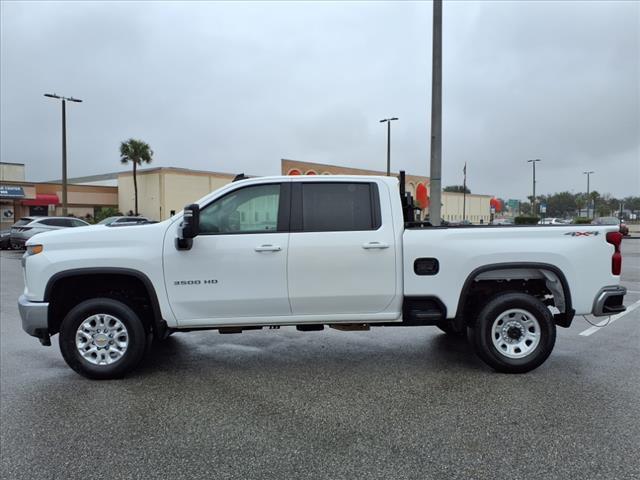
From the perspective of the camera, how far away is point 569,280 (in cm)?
498

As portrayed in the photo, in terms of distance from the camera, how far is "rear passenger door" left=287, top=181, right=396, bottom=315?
15.9 ft

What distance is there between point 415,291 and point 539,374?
1525mm

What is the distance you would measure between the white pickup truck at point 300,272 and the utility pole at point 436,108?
16.7 ft

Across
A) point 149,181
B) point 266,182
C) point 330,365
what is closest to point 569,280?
point 330,365

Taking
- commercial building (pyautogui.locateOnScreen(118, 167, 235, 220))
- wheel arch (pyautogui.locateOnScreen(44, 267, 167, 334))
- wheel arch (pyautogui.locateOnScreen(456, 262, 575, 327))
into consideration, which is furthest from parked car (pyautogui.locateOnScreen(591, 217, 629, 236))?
commercial building (pyautogui.locateOnScreen(118, 167, 235, 220))

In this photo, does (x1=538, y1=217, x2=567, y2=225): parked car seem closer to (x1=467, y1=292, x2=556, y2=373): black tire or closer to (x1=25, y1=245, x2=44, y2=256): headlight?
(x1=467, y1=292, x2=556, y2=373): black tire

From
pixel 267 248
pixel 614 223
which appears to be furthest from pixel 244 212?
pixel 614 223

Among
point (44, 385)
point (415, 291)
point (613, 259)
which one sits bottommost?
point (44, 385)

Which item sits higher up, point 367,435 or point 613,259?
point 613,259

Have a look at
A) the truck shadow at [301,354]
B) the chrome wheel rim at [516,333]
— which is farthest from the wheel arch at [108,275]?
the chrome wheel rim at [516,333]

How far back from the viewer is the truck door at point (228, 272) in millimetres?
4828

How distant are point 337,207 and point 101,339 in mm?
2703

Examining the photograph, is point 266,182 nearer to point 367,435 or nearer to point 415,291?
point 415,291

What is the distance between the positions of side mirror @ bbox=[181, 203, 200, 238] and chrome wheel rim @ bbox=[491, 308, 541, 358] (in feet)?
10.3
